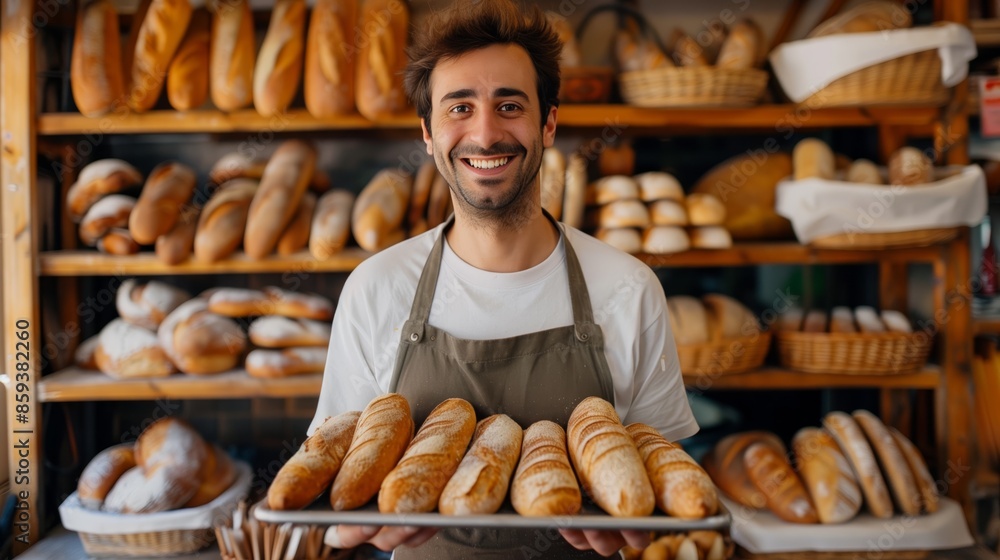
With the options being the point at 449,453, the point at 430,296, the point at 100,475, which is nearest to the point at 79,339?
the point at 100,475

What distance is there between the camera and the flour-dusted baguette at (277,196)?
2252 millimetres

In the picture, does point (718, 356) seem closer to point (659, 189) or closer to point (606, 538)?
point (659, 189)

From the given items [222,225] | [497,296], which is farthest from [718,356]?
[222,225]

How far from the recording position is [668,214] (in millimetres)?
2234

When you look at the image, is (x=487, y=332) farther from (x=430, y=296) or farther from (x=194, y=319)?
(x=194, y=319)

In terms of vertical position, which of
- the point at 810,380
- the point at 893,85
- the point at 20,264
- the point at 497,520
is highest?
the point at 893,85

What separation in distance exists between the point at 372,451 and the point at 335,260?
1.36 metres

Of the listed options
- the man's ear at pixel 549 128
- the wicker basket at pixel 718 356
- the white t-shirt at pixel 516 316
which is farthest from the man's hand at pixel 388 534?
the wicker basket at pixel 718 356

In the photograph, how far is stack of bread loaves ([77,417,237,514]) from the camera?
210cm

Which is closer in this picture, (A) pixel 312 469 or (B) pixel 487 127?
(A) pixel 312 469

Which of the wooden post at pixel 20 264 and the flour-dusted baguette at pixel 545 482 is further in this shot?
the wooden post at pixel 20 264

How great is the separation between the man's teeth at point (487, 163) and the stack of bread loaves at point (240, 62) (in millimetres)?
1044

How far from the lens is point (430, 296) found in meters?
1.43

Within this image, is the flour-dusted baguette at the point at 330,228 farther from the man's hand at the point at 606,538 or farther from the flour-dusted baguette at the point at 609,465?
the man's hand at the point at 606,538
